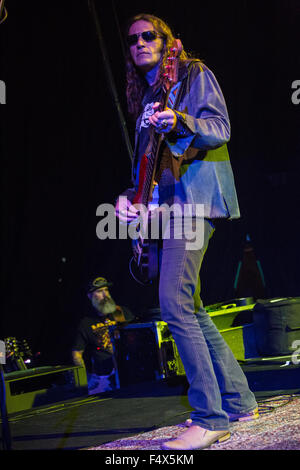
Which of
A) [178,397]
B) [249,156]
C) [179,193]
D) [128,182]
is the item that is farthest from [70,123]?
[179,193]

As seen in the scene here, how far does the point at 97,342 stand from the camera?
24.9 feet

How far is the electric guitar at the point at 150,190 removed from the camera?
106 inches

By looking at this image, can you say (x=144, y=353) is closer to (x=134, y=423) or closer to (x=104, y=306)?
(x=104, y=306)

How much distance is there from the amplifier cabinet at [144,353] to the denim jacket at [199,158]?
3.14 meters

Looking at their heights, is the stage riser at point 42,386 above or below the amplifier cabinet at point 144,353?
below

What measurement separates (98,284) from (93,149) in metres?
1.97

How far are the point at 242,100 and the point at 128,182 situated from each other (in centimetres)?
207

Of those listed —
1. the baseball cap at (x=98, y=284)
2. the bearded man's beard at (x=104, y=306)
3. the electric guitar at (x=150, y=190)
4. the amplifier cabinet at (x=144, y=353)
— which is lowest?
the amplifier cabinet at (x=144, y=353)

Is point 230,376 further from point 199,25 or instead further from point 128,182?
point 199,25

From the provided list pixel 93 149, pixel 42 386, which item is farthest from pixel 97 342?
pixel 93 149

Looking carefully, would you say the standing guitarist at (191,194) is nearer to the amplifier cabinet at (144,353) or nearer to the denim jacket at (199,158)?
the denim jacket at (199,158)

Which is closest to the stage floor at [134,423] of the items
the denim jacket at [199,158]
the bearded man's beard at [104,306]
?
the denim jacket at [199,158]

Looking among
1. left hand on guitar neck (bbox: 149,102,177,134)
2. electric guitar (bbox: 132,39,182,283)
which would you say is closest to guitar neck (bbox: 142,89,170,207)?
electric guitar (bbox: 132,39,182,283)

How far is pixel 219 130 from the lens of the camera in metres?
2.55
